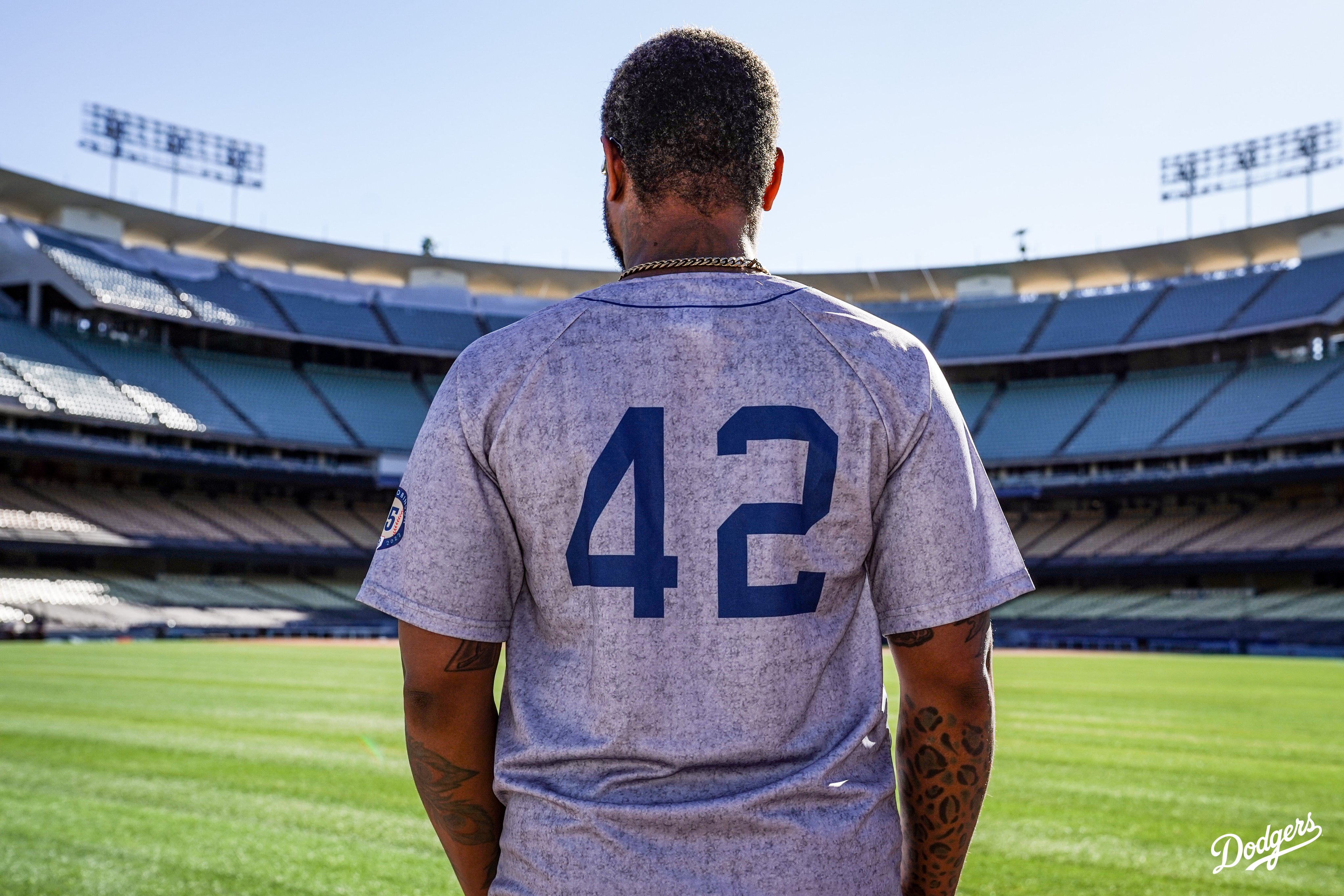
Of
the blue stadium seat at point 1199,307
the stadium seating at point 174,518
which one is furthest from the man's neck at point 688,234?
the blue stadium seat at point 1199,307

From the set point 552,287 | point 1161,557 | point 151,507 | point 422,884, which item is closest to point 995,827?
point 422,884

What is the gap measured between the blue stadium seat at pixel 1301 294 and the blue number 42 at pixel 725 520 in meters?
46.2

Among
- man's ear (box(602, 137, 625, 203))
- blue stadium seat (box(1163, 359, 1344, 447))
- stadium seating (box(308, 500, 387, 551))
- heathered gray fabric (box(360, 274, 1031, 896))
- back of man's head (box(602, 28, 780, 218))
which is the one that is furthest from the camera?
stadium seating (box(308, 500, 387, 551))

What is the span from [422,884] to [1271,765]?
703 centimetres

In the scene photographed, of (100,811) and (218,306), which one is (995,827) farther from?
(218,306)

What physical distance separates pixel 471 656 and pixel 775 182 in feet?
3.41

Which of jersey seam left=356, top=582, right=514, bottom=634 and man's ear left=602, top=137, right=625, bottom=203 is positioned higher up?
man's ear left=602, top=137, right=625, bottom=203

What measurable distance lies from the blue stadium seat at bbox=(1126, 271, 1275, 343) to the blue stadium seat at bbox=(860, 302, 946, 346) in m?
8.79

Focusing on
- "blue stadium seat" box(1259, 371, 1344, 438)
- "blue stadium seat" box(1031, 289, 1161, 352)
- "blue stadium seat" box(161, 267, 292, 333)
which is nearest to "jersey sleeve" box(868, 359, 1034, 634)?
"blue stadium seat" box(1259, 371, 1344, 438)

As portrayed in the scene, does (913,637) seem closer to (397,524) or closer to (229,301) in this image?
(397,524)

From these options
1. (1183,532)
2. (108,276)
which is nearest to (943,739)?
(1183,532)

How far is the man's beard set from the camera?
213 centimetres

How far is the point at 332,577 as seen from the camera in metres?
43.0

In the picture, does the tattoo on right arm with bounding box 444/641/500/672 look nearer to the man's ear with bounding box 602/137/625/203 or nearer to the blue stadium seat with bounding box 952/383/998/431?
the man's ear with bounding box 602/137/625/203
